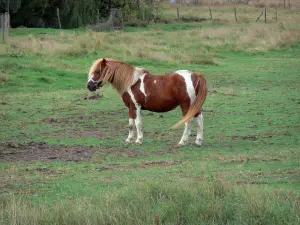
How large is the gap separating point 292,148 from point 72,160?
4.00 m

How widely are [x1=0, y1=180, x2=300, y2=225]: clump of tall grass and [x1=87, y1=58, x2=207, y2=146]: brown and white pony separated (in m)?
4.72

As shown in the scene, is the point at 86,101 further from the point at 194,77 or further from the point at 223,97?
the point at 194,77

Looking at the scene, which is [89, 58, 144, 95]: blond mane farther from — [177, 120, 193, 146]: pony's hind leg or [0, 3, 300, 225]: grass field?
[177, 120, 193, 146]: pony's hind leg

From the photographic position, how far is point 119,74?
14.4m

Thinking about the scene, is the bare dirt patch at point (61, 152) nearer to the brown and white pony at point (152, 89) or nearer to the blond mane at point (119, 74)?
the brown and white pony at point (152, 89)

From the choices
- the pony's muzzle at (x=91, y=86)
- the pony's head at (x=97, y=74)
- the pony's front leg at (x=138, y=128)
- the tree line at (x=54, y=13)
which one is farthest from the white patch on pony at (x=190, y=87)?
the tree line at (x=54, y=13)

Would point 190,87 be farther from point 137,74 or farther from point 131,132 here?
point 131,132

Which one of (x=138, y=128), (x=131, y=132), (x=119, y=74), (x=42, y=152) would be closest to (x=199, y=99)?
(x=138, y=128)

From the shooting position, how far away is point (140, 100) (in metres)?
14.2

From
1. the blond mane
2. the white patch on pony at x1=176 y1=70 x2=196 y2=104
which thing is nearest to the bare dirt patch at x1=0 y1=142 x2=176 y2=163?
the white patch on pony at x1=176 y1=70 x2=196 y2=104

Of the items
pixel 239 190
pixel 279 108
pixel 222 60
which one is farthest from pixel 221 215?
pixel 222 60

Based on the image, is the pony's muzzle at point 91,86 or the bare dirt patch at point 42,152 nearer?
the bare dirt patch at point 42,152

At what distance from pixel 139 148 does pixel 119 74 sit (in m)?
1.75

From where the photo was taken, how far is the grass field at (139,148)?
8688mm
